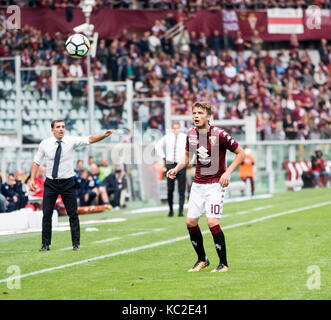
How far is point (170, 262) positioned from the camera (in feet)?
36.9

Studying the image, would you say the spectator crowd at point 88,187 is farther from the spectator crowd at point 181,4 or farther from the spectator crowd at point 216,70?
the spectator crowd at point 181,4

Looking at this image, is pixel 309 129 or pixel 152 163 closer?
pixel 152 163

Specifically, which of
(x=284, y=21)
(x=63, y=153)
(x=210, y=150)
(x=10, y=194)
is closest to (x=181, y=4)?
(x=284, y=21)

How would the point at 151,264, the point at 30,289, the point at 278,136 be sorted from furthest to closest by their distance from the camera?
the point at 278,136 < the point at 151,264 < the point at 30,289

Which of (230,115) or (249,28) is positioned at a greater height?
(249,28)

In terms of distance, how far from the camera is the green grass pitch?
866cm

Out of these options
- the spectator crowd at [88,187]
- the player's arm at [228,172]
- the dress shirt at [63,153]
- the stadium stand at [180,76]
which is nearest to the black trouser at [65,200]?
the dress shirt at [63,153]

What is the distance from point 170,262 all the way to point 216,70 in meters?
25.8

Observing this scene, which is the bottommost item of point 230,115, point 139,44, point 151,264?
point 151,264

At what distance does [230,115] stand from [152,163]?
9372 millimetres

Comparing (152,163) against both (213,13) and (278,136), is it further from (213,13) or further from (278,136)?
(213,13)

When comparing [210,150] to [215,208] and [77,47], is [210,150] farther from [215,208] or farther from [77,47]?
[77,47]

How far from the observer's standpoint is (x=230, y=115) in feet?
110
